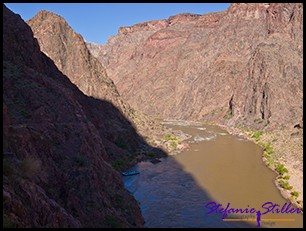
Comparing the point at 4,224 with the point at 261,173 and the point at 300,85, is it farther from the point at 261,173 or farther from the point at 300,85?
the point at 300,85

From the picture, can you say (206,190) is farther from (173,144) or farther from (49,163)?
(173,144)

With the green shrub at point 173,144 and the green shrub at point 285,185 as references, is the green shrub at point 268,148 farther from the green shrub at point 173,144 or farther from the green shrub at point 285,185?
the green shrub at point 285,185

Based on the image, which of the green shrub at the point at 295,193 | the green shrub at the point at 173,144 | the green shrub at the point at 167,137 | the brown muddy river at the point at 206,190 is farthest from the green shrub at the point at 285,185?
the green shrub at the point at 167,137

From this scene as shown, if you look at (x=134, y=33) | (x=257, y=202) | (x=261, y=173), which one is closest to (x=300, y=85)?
(x=261, y=173)

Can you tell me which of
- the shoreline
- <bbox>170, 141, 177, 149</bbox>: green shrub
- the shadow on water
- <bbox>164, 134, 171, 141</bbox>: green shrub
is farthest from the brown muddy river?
<bbox>164, 134, 171, 141</bbox>: green shrub

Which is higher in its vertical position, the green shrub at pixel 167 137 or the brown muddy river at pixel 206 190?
the green shrub at pixel 167 137

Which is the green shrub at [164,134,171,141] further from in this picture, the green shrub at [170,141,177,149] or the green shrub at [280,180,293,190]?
the green shrub at [280,180,293,190]
